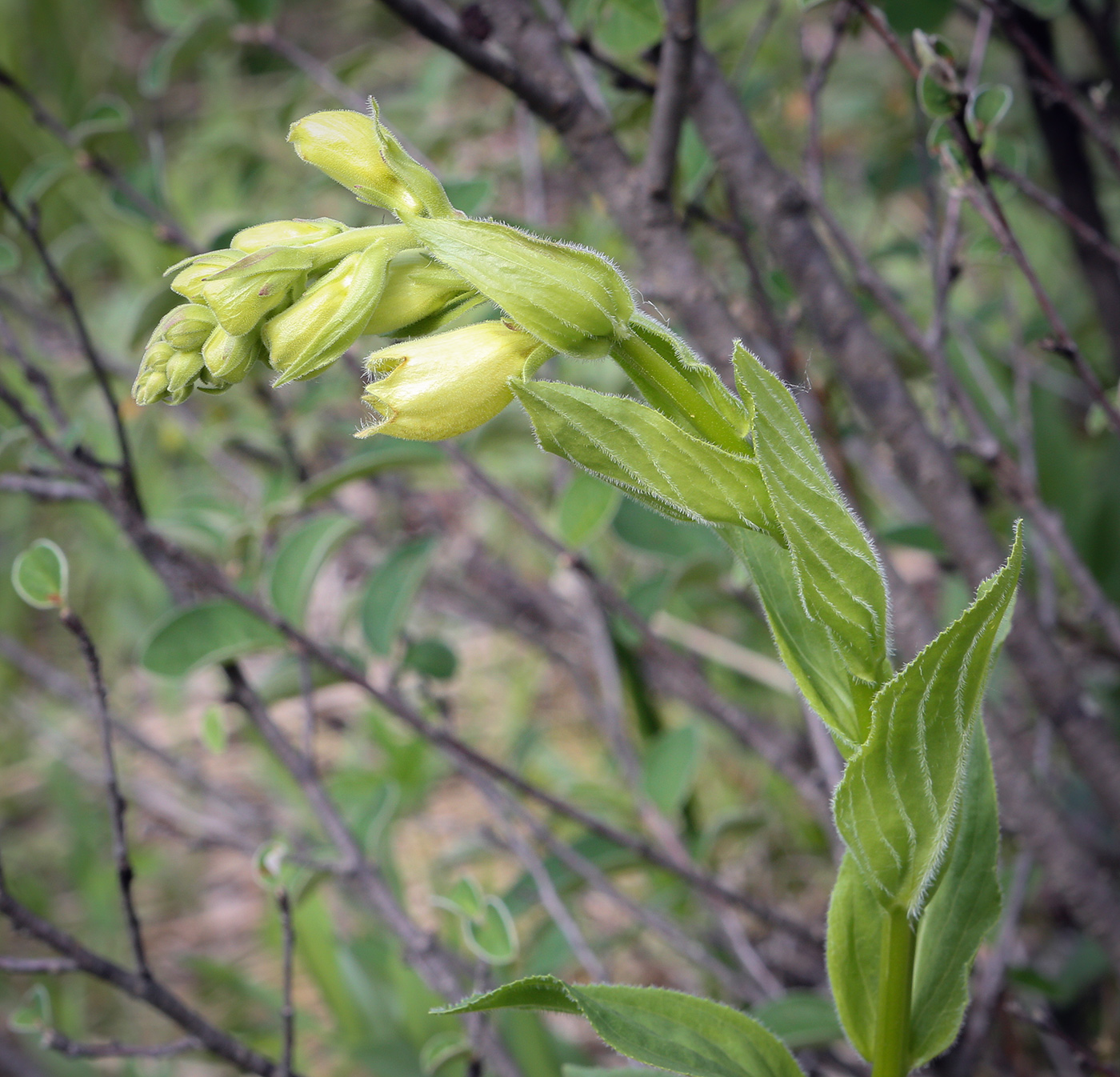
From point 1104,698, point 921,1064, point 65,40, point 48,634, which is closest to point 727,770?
point 1104,698

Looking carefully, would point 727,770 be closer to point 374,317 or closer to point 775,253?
point 775,253

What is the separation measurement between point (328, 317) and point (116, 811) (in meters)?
0.42

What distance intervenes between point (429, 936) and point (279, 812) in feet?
3.60

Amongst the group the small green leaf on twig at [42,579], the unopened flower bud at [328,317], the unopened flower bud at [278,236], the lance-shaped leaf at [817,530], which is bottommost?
the small green leaf on twig at [42,579]

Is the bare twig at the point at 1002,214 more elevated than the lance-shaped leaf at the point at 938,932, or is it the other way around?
the bare twig at the point at 1002,214

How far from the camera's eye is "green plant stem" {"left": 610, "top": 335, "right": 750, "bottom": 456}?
50 cm

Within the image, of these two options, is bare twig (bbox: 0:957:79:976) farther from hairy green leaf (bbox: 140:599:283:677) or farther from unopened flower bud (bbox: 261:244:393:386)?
unopened flower bud (bbox: 261:244:393:386)

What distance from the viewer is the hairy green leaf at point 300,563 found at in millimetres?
959

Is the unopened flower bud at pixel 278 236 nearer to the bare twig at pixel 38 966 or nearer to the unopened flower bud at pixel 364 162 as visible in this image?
the unopened flower bud at pixel 364 162

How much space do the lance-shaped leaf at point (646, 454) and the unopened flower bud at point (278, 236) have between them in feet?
0.44

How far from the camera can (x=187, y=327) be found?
1.62 ft

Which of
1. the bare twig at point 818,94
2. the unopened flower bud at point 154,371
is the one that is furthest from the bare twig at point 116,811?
the bare twig at point 818,94

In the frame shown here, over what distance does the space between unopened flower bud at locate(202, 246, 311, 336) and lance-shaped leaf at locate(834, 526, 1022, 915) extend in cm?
33

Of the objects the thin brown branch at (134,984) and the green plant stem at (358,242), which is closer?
the green plant stem at (358,242)
